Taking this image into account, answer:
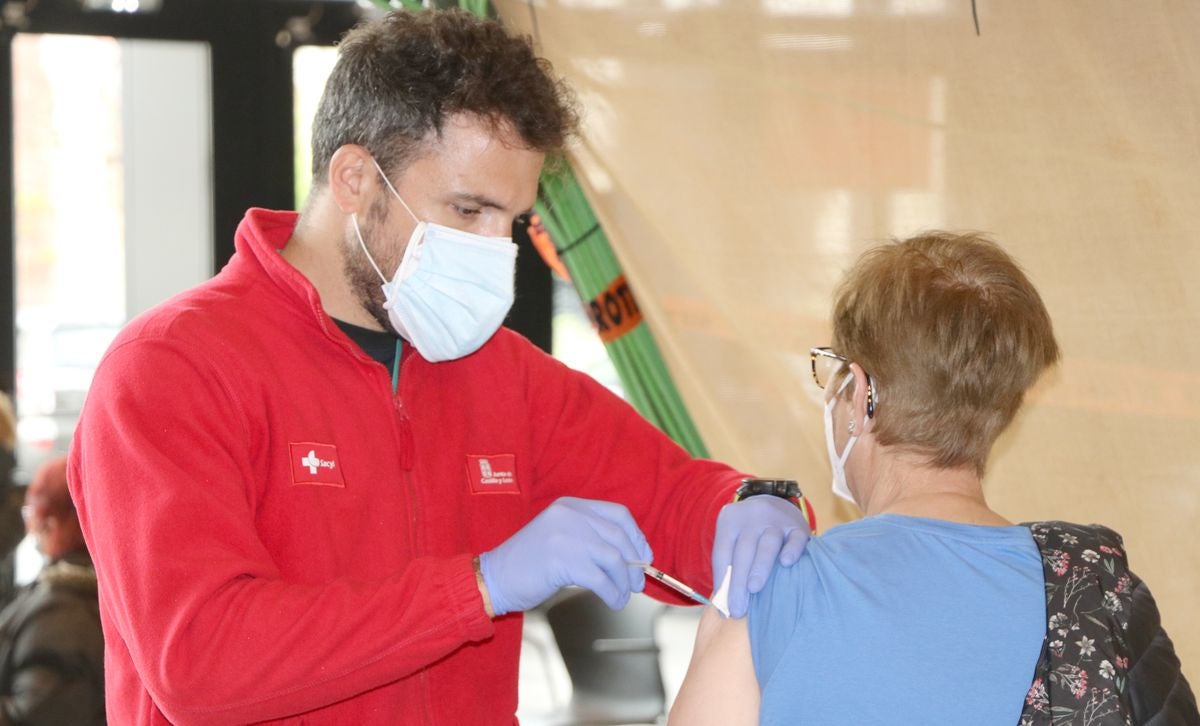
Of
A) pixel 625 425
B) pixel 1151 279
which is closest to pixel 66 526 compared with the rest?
pixel 625 425

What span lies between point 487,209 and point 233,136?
2.22m

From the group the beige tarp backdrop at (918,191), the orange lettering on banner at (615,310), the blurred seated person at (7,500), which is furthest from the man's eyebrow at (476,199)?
the blurred seated person at (7,500)

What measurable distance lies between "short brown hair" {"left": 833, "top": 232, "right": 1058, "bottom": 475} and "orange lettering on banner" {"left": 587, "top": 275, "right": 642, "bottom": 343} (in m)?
1.03

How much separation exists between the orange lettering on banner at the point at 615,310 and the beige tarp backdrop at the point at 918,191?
0.31 feet

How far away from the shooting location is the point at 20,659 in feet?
8.79

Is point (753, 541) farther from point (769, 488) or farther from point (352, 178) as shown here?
point (352, 178)

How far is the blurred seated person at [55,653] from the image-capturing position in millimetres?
2650


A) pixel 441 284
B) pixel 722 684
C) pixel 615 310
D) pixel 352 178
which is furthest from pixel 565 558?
pixel 615 310

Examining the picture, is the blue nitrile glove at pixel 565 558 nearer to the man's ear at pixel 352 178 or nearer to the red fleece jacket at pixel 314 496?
the red fleece jacket at pixel 314 496

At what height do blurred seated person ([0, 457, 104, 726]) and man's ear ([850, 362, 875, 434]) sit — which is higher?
man's ear ([850, 362, 875, 434])

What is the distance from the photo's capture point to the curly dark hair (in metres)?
1.53

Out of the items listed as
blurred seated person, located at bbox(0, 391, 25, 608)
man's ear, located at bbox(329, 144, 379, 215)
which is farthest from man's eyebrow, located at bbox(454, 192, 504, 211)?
blurred seated person, located at bbox(0, 391, 25, 608)

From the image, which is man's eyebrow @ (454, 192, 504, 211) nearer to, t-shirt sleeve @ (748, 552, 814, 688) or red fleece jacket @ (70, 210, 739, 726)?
red fleece jacket @ (70, 210, 739, 726)

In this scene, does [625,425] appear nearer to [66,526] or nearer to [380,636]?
[380,636]
